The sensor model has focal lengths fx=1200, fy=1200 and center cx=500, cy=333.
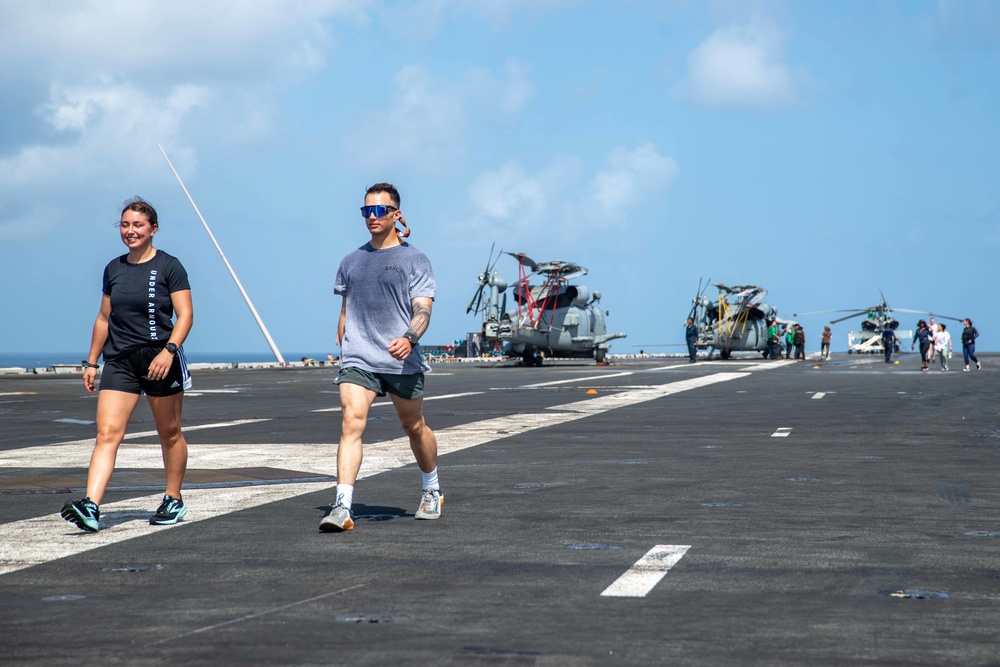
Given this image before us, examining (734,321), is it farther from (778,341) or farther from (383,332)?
(383,332)

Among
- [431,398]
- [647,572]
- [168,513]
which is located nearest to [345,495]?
[168,513]

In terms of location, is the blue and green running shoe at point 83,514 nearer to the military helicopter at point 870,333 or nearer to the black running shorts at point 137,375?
the black running shorts at point 137,375

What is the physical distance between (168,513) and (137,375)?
0.86 meters

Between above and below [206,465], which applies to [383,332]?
above

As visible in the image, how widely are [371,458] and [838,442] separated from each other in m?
5.18

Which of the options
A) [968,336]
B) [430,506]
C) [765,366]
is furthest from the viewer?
[765,366]

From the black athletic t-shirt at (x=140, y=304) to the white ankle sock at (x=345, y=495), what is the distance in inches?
56.2

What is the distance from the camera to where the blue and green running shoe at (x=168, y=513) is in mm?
7250

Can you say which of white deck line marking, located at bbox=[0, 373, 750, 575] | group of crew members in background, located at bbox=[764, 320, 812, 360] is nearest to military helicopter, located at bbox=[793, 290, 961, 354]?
group of crew members in background, located at bbox=[764, 320, 812, 360]

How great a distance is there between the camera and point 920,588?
534 cm

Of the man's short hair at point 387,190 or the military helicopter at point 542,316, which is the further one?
the military helicopter at point 542,316

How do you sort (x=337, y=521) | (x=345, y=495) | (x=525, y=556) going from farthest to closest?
1. (x=345, y=495)
2. (x=337, y=521)
3. (x=525, y=556)

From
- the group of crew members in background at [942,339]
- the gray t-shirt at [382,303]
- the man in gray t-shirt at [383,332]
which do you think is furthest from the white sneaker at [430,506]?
the group of crew members in background at [942,339]

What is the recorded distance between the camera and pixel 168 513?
7254 millimetres
